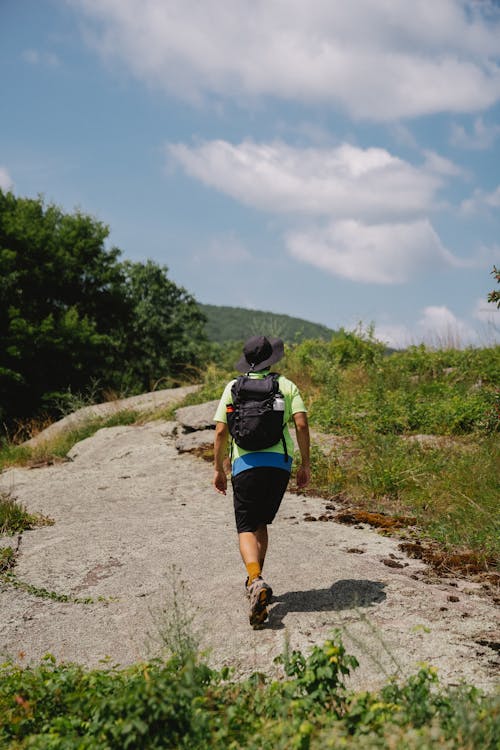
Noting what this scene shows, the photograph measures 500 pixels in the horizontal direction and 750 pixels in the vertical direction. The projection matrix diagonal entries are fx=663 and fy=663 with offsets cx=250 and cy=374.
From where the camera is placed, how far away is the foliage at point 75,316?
23453 mm

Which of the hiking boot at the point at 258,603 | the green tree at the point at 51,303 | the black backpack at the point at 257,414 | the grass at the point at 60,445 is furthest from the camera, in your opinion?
the green tree at the point at 51,303

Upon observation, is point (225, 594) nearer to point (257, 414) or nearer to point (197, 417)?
point (257, 414)

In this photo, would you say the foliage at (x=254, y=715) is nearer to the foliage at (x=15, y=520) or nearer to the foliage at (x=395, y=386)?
the foliage at (x=15, y=520)

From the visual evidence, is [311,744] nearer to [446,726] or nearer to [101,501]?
[446,726]

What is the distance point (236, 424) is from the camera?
470cm

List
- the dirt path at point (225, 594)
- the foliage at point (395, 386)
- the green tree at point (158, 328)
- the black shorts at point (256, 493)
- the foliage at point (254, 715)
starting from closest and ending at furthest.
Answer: the foliage at point (254, 715), the dirt path at point (225, 594), the black shorts at point (256, 493), the foliage at point (395, 386), the green tree at point (158, 328)

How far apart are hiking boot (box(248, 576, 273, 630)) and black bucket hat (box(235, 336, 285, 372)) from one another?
1.54 m

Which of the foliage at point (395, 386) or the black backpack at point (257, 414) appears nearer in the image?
the black backpack at point (257, 414)

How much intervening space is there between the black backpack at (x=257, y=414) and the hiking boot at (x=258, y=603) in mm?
925

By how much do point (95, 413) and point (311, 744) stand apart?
43.9 feet

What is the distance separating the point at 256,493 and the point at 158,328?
1023 inches

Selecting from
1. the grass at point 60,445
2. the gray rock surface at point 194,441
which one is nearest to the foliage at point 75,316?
the grass at point 60,445

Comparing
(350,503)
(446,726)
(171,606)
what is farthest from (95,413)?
(446,726)

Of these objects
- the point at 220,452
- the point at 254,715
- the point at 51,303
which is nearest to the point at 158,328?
the point at 51,303
